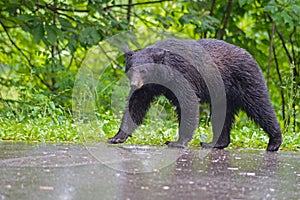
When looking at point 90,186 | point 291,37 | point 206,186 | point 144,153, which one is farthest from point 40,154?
point 291,37

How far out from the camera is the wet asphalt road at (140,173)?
10.6 ft

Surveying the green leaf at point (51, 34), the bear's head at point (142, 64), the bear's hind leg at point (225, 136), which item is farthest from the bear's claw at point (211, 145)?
the green leaf at point (51, 34)

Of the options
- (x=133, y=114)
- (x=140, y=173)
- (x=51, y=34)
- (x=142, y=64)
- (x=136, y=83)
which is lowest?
(x=140, y=173)

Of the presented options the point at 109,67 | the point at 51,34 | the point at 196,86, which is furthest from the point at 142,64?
the point at 109,67

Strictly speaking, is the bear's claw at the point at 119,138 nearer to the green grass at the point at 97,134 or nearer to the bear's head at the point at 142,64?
the green grass at the point at 97,134

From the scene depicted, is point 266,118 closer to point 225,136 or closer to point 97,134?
point 225,136

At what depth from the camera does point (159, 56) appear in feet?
17.8

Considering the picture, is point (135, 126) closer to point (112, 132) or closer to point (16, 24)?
point (112, 132)

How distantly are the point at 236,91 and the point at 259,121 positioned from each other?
38cm

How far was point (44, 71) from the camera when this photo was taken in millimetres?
8859

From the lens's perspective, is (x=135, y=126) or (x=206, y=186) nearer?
(x=206, y=186)

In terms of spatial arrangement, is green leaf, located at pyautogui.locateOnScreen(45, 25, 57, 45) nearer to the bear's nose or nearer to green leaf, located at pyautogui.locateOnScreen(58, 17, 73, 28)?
green leaf, located at pyautogui.locateOnScreen(58, 17, 73, 28)

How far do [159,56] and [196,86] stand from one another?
1.67ft

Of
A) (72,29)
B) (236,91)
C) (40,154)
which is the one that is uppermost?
(72,29)
